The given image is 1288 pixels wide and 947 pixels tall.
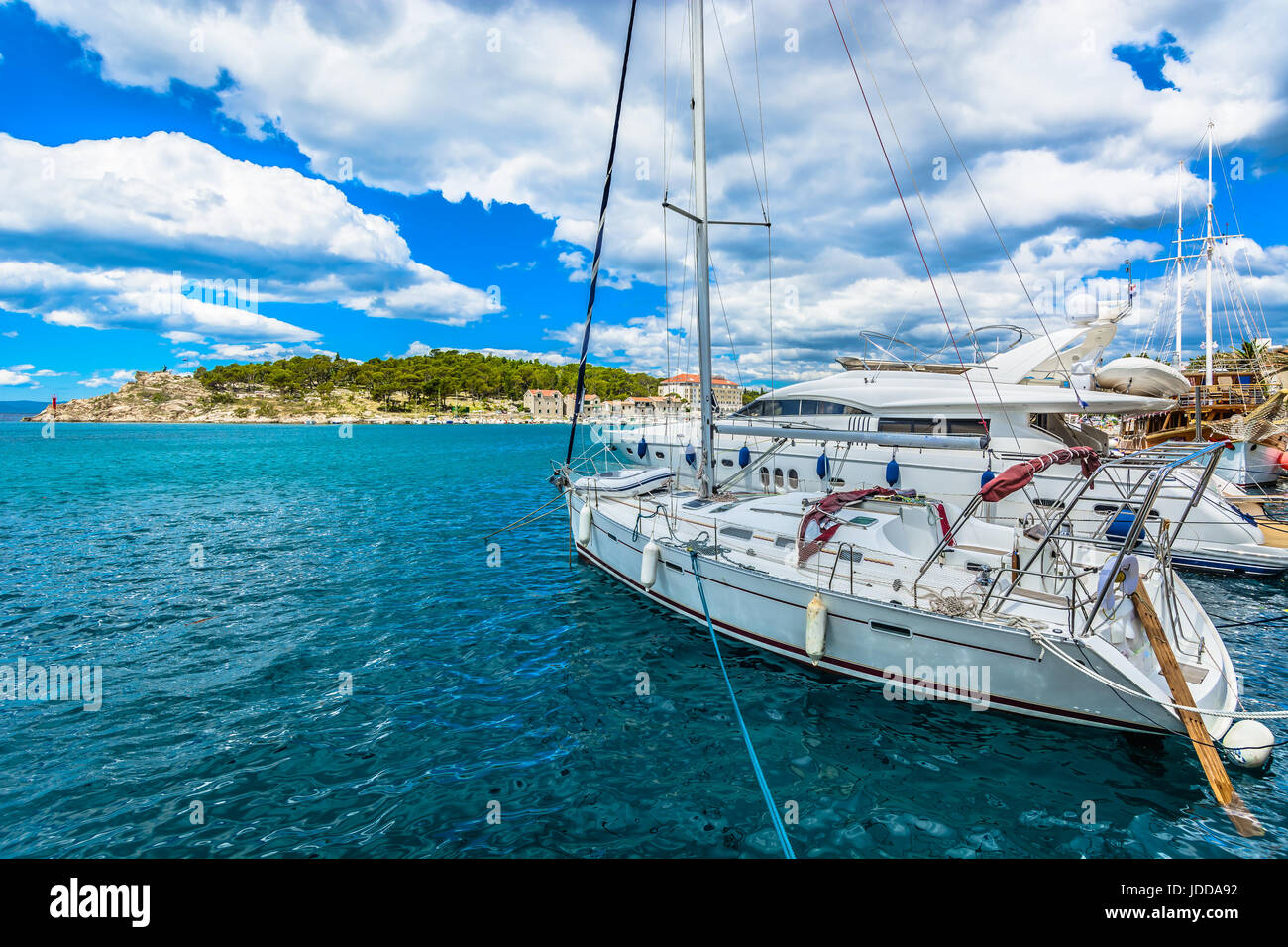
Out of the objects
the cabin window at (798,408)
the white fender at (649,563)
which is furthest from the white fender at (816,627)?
the cabin window at (798,408)

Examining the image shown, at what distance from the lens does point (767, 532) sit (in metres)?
11.4

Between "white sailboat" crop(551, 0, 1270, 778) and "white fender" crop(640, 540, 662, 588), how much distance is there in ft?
0.13

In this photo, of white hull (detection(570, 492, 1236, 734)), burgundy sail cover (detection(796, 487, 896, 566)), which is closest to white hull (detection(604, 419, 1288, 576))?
burgundy sail cover (detection(796, 487, 896, 566))

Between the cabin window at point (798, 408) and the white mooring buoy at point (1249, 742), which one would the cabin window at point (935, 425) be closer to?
the cabin window at point (798, 408)

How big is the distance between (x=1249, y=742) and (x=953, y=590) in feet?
11.3

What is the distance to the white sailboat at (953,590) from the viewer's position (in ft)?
23.1

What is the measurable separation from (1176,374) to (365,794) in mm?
27221

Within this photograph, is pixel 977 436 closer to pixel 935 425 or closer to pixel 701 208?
pixel 935 425

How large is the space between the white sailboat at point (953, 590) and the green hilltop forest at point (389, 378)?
166m

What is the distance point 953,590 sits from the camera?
853 centimetres

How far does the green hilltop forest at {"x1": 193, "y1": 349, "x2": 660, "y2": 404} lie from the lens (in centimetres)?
16350

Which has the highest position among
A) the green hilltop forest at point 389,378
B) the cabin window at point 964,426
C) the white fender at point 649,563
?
the green hilltop forest at point 389,378
